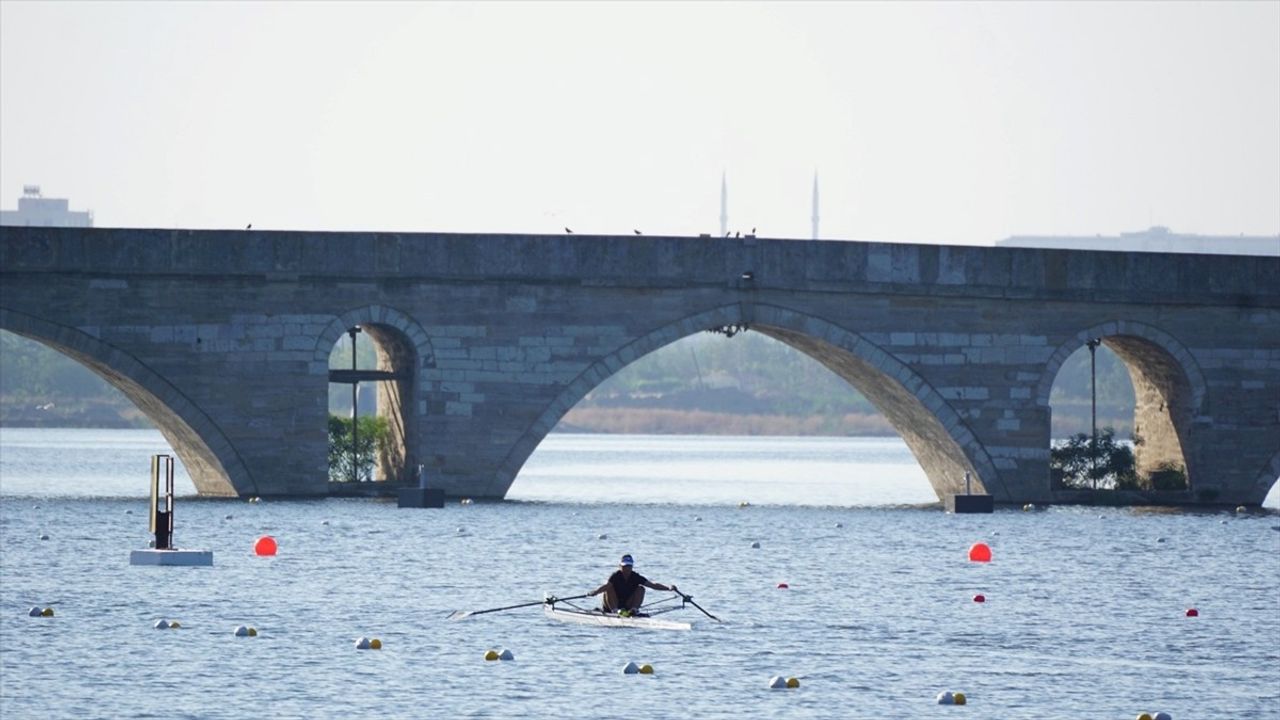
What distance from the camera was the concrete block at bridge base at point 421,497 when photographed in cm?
5103

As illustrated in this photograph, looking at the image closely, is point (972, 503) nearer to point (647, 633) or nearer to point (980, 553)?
Answer: point (980, 553)

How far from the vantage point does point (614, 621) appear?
111 ft

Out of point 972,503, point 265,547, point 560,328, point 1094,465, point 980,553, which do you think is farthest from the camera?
point 1094,465

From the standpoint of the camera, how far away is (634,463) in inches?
3748

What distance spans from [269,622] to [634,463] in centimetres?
6184

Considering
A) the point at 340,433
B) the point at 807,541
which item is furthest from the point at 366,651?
the point at 340,433

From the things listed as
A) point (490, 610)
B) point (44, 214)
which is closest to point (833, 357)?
point (490, 610)

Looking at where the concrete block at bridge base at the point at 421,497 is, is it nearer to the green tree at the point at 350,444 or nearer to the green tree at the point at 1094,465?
the green tree at the point at 350,444

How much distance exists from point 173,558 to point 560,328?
14.8m

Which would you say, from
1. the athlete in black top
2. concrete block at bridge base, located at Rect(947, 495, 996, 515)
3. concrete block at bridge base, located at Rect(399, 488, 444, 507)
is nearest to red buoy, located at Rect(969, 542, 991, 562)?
concrete block at bridge base, located at Rect(947, 495, 996, 515)

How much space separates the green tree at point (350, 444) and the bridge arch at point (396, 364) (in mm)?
238

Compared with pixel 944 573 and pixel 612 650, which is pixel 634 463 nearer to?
pixel 944 573

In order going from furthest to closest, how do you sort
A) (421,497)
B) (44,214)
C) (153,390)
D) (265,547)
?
1. (44,214)
2. (153,390)
3. (421,497)
4. (265,547)

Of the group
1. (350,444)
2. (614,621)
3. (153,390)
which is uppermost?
(153,390)
